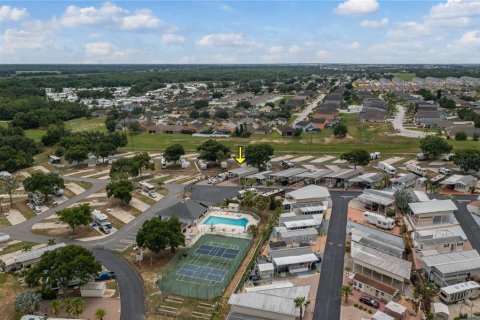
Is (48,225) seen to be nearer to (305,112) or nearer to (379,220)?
(379,220)

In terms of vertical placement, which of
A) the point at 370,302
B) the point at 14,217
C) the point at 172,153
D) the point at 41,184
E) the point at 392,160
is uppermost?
the point at 172,153

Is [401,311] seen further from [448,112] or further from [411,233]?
[448,112]

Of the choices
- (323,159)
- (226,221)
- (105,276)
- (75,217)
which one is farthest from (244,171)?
(105,276)

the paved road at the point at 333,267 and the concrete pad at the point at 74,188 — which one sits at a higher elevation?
the paved road at the point at 333,267

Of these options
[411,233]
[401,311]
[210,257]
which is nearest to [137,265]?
[210,257]

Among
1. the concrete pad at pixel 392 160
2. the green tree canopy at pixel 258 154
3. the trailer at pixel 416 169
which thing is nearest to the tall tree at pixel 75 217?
the green tree canopy at pixel 258 154

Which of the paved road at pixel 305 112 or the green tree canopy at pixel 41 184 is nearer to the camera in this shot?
the green tree canopy at pixel 41 184

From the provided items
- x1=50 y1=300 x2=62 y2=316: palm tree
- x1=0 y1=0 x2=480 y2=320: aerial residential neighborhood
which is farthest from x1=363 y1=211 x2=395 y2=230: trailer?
x1=50 y1=300 x2=62 y2=316: palm tree

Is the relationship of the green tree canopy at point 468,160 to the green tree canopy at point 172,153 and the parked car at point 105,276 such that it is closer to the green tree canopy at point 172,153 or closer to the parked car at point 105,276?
the green tree canopy at point 172,153
